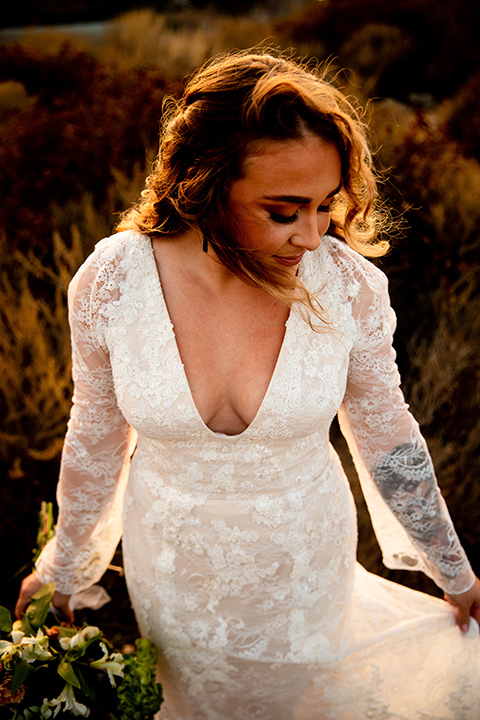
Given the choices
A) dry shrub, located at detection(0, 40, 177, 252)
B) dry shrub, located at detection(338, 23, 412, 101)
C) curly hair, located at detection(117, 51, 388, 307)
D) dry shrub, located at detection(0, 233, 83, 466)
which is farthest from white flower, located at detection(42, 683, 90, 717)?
dry shrub, located at detection(338, 23, 412, 101)

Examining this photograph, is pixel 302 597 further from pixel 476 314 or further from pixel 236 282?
pixel 476 314

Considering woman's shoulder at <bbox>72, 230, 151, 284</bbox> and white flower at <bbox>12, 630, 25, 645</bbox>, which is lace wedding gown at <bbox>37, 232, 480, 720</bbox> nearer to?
woman's shoulder at <bbox>72, 230, 151, 284</bbox>

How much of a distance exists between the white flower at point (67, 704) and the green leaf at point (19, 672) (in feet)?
0.26

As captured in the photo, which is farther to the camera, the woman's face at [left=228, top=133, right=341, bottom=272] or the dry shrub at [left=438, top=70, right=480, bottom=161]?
the dry shrub at [left=438, top=70, right=480, bottom=161]

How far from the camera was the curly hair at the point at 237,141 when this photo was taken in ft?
4.23

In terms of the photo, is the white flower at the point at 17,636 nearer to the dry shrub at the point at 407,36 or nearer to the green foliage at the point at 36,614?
the green foliage at the point at 36,614

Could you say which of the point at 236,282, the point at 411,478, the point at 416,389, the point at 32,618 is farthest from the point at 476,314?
the point at 32,618

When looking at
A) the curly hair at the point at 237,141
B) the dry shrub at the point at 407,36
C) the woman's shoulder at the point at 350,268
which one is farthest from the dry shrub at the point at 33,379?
the dry shrub at the point at 407,36

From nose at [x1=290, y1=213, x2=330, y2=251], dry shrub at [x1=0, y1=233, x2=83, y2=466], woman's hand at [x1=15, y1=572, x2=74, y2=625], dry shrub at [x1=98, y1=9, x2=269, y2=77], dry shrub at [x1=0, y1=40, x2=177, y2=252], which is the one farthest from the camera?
dry shrub at [x1=98, y1=9, x2=269, y2=77]

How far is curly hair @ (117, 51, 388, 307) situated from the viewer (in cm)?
129

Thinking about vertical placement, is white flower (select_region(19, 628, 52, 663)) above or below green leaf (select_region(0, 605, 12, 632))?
below

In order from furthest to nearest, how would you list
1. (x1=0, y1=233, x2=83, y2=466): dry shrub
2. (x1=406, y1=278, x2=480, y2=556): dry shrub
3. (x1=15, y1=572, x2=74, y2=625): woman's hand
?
(x1=406, y1=278, x2=480, y2=556): dry shrub, (x1=0, y1=233, x2=83, y2=466): dry shrub, (x1=15, y1=572, x2=74, y2=625): woman's hand

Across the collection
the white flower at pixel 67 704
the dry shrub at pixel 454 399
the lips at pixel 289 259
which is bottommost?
the dry shrub at pixel 454 399

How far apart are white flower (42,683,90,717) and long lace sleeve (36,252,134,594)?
0.43 meters
